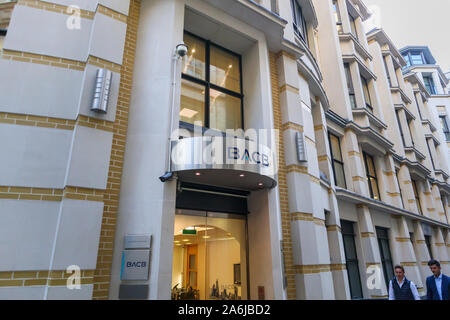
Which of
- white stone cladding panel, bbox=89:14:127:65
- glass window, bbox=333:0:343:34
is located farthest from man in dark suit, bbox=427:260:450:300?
glass window, bbox=333:0:343:34

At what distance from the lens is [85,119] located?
16.0 feet

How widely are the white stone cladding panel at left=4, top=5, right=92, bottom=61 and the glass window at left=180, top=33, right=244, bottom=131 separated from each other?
2.31m

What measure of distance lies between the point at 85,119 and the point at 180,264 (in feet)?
11.6

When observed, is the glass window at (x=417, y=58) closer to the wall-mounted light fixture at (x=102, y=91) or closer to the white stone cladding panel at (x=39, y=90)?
the wall-mounted light fixture at (x=102, y=91)

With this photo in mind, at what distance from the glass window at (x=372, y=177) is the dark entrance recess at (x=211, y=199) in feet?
36.2

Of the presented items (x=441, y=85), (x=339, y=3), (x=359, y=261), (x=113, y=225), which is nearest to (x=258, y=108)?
(x=113, y=225)

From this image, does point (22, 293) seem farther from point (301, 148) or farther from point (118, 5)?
point (301, 148)

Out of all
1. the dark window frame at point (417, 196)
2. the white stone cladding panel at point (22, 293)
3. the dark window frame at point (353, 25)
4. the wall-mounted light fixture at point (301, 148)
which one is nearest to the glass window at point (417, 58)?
the dark window frame at point (417, 196)

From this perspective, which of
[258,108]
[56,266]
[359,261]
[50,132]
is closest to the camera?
[56,266]

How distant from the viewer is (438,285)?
19.4 ft

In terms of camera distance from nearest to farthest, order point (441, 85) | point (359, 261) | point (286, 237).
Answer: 1. point (286, 237)
2. point (359, 261)
3. point (441, 85)

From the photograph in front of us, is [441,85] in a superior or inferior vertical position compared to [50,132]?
superior

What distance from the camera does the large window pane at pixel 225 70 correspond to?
7.66 metres

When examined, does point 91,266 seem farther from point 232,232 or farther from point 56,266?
point 232,232
